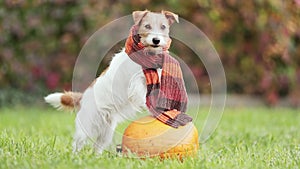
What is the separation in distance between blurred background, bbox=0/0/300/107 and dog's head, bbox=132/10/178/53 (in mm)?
4522

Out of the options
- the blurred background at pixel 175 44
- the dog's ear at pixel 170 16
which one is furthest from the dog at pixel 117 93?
the blurred background at pixel 175 44

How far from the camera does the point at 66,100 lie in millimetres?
4590

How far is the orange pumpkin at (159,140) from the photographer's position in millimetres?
3830

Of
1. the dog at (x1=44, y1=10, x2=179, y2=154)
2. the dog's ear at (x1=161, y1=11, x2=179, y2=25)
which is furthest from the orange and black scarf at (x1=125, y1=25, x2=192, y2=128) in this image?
the dog's ear at (x1=161, y1=11, x2=179, y2=25)

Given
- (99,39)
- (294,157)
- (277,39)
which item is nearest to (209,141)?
(294,157)

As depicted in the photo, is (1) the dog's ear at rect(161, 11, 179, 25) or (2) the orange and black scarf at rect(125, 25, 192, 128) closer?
(2) the orange and black scarf at rect(125, 25, 192, 128)

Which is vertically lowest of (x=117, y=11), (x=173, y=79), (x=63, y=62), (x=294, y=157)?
(x=294, y=157)

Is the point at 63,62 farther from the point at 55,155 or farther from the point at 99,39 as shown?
the point at 55,155

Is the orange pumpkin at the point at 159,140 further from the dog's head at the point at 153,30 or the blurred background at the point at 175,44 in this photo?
the blurred background at the point at 175,44

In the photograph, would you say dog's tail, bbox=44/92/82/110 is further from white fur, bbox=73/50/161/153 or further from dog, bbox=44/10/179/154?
white fur, bbox=73/50/161/153

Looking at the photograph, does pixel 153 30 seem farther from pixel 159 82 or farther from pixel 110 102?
pixel 110 102

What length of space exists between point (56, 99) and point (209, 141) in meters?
1.40

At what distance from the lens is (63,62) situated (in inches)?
366

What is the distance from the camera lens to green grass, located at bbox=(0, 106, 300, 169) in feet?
11.8
